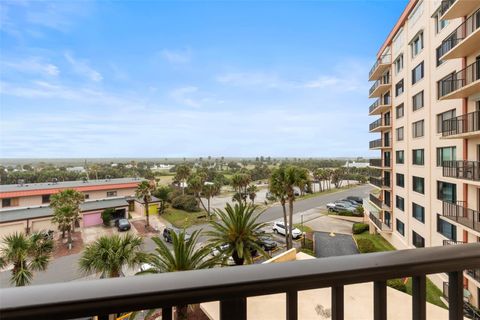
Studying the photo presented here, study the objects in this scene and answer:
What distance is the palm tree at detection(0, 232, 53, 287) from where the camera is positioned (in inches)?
251

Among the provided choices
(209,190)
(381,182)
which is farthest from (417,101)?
(209,190)

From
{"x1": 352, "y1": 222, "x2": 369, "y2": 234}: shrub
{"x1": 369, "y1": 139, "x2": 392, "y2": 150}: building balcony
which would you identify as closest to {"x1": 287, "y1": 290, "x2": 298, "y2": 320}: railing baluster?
{"x1": 369, "y1": 139, "x2": 392, "y2": 150}: building balcony

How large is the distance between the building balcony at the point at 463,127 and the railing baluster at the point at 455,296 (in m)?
6.84

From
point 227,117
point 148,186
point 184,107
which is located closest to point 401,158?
point 148,186

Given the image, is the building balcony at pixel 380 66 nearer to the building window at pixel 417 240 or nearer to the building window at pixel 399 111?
the building window at pixel 399 111

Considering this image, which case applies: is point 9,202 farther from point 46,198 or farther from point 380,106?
point 380,106

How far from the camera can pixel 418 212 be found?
29.5 ft

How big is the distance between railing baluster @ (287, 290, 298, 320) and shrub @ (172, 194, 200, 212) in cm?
1976

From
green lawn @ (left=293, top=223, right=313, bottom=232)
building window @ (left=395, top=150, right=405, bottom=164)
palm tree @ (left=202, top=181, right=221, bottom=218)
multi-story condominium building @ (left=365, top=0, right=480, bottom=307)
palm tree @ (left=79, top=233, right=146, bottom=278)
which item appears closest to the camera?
multi-story condominium building @ (left=365, top=0, right=480, bottom=307)

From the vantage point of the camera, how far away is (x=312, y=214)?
18516 mm

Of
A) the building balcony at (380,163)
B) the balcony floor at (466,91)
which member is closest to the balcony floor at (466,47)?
the balcony floor at (466,91)

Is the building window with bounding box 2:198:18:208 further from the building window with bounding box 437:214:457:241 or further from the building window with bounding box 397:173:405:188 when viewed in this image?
the building window with bounding box 397:173:405:188

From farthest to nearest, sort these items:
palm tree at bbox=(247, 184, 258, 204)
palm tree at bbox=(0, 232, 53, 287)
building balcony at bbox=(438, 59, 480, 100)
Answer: palm tree at bbox=(247, 184, 258, 204), palm tree at bbox=(0, 232, 53, 287), building balcony at bbox=(438, 59, 480, 100)

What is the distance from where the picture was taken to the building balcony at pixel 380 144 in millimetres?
11813
